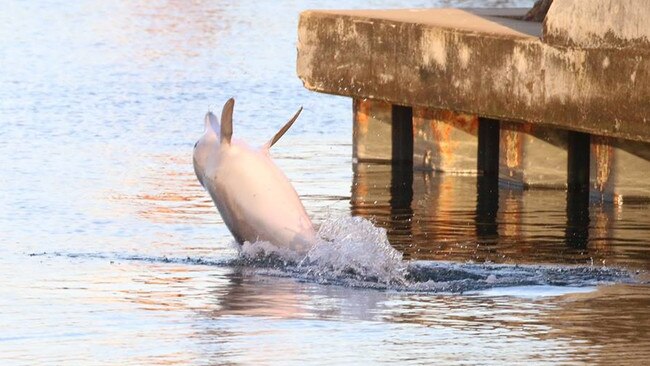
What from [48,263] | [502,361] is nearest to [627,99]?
[48,263]

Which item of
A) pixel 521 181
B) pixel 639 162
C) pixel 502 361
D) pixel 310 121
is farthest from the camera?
pixel 310 121

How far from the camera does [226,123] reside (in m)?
14.1

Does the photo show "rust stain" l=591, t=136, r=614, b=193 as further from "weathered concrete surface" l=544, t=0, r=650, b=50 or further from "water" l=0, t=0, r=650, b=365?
"weathered concrete surface" l=544, t=0, r=650, b=50

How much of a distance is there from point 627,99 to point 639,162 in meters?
1.31

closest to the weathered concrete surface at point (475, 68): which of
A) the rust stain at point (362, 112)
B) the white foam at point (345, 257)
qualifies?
the rust stain at point (362, 112)

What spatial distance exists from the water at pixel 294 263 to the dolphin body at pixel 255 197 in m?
0.16

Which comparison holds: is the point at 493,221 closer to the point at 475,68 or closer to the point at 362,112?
the point at 475,68

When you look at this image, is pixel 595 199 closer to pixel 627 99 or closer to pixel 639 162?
pixel 639 162

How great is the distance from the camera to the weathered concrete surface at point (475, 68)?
55.4ft

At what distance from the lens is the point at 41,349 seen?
1136 centimetres

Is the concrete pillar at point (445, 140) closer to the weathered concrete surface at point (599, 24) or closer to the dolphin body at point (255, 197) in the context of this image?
the weathered concrete surface at point (599, 24)

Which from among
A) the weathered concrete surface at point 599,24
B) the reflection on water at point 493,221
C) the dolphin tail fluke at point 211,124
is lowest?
the reflection on water at point 493,221

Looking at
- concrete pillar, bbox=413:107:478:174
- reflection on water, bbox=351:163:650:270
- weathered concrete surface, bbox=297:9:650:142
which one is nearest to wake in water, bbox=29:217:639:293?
reflection on water, bbox=351:163:650:270

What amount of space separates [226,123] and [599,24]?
4334mm
